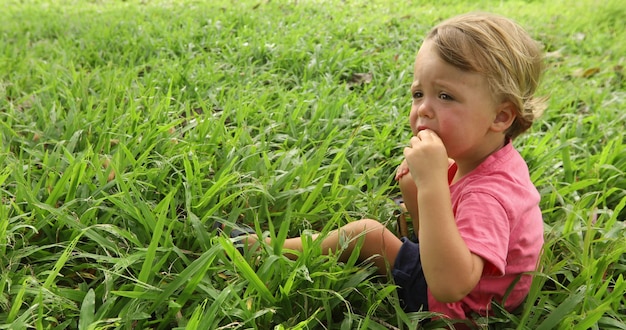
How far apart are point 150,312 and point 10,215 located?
631mm

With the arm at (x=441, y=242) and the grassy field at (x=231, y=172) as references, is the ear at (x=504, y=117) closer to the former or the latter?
the arm at (x=441, y=242)

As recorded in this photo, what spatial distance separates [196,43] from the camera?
12.4 feet

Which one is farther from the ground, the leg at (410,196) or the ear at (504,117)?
the ear at (504,117)

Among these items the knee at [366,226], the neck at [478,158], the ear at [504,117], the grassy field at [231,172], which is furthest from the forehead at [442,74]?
the grassy field at [231,172]

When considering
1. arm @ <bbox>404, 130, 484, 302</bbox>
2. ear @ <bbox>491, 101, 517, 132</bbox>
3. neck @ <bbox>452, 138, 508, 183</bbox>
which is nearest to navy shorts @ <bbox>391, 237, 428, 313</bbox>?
arm @ <bbox>404, 130, 484, 302</bbox>

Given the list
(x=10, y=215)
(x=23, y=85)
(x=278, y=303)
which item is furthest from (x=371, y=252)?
(x=23, y=85)

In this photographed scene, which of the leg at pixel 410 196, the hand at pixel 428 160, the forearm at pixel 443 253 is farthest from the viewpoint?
the leg at pixel 410 196

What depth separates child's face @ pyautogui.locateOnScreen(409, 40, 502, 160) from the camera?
4.68 feet

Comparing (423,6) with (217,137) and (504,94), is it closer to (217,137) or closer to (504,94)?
(217,137)

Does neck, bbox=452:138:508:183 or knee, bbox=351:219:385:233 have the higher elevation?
neck, bbox=452:138:508:183

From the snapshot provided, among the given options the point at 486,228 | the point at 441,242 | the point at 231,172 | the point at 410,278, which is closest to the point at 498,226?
the point at 486,228

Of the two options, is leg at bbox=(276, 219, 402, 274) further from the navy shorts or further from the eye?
the eye

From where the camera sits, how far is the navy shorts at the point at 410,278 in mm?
1493

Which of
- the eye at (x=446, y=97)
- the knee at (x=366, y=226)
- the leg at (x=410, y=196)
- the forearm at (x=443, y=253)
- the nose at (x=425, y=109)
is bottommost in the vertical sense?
the leg at (x=410, y=196)
